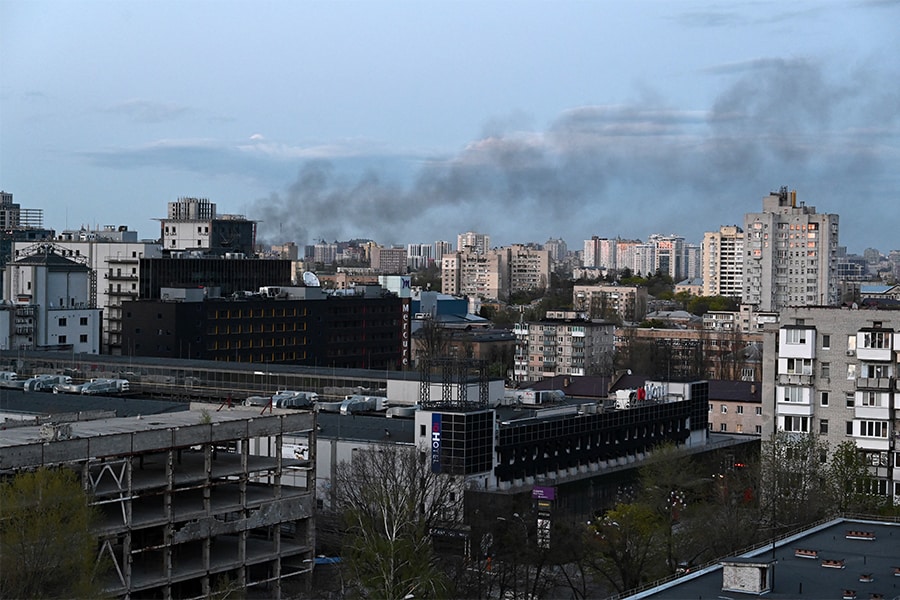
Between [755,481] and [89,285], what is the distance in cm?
4398

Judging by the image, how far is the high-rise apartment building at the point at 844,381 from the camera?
2750 cm

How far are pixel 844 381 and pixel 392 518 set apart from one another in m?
12.0

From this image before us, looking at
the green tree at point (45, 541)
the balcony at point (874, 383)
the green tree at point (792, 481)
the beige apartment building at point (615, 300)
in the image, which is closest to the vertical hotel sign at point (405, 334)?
the balcony at point (874, 383)

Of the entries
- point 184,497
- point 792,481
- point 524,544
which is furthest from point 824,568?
point 184,497

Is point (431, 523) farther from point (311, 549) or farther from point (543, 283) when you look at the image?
point (543, 283)

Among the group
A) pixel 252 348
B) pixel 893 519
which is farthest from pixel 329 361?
pixel 893 519

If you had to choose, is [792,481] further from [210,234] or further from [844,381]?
[210,234]

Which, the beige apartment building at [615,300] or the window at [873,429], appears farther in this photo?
the beige apartment building at [615,300]

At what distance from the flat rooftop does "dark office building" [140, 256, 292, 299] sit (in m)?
44.7

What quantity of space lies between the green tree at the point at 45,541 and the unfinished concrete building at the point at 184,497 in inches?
69.1

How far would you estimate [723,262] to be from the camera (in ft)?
434

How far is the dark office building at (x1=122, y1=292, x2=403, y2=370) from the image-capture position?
54.2 meters

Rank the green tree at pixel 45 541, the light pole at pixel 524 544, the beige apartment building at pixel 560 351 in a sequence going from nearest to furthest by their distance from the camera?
1. the green tree at pixel 45 541
2. the light pole at pixel 524 544
3. the beige apartment building at pixel 560 351

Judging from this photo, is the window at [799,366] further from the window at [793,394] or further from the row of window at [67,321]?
the row of window at [67,321]
